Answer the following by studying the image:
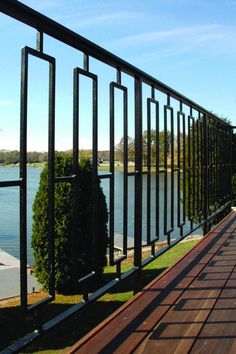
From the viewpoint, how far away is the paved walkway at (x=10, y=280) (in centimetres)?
1256

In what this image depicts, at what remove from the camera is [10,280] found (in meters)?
15.2

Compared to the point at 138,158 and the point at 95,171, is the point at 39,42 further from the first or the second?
the point at 138,158

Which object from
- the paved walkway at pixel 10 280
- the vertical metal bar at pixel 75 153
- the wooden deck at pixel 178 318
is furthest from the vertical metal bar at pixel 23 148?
the paved walkway at pixel 10 280

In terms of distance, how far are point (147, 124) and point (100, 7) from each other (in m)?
3.08

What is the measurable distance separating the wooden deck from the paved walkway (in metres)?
8.61

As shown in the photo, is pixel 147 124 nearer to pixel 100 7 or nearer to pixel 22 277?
pixel 22 277

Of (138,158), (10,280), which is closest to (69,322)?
(138,158)

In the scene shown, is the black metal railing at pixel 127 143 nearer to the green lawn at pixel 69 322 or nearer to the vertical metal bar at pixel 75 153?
A: the vertical metal bar at pixel 75 153

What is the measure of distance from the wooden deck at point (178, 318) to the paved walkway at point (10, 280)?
8.61 m

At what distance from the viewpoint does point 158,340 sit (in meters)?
1.79

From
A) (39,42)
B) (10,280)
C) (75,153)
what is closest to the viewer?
(39,42)

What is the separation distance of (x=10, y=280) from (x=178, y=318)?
14.0m

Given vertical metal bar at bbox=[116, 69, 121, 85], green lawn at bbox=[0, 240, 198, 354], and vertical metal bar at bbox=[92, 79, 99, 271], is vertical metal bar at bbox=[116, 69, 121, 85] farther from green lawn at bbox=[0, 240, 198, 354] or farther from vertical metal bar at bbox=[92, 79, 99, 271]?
green lawn at bbox=[0, 240, 198, 354]

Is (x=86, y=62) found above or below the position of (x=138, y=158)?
above
